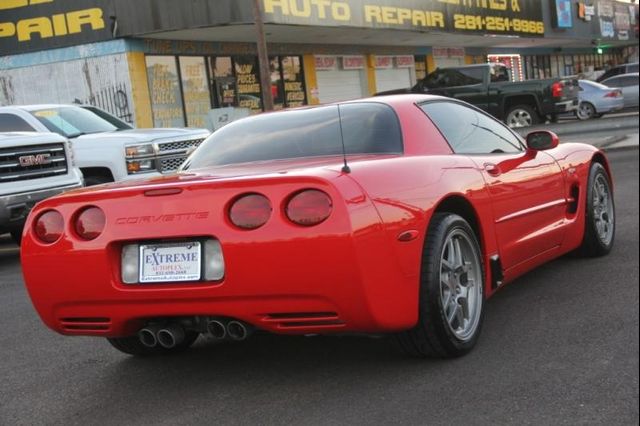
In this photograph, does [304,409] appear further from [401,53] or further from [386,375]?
[401,53]

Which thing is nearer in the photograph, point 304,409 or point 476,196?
point 304,409

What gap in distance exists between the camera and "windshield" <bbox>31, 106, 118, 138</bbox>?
10.7 m

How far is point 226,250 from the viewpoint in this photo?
3322 mm

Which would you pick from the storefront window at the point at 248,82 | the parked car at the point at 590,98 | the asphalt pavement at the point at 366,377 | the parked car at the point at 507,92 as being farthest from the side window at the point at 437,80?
the asphalt pavement at the point at 366,377

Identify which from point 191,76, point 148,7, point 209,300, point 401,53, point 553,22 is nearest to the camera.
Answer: point 209,300

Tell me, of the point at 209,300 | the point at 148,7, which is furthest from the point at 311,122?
the point at 148,7

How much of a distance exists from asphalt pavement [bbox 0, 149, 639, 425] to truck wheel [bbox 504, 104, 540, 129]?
14.9m

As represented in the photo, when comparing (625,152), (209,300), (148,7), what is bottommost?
(209,300)

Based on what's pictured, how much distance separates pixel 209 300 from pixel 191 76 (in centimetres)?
1754

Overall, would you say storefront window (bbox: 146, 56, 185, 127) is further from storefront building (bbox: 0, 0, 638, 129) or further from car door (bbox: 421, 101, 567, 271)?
car door (bbox: 421, 101, 567, 271)

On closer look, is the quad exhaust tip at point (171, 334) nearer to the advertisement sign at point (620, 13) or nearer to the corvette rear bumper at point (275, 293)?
the corvette rear bumper at point (275, 293)

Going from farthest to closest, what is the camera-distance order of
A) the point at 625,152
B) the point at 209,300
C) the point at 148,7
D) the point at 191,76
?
the point at 191,76 < the point at 148,7 < the point at 209,300 < the point at 625,152

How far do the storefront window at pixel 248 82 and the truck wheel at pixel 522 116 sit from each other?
7092 millimetres

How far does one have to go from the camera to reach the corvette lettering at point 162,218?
3.40 m
